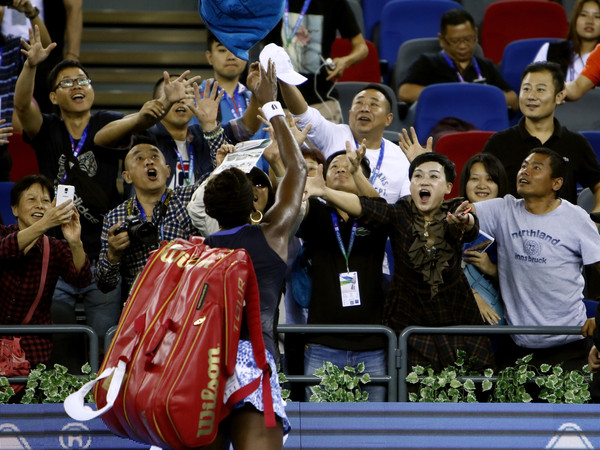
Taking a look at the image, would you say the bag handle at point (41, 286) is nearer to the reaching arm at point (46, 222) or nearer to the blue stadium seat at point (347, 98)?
the reaching arm at point (46, 222)

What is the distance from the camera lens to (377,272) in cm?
499

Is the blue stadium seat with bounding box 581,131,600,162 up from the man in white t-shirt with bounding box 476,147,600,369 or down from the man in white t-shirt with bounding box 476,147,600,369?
up

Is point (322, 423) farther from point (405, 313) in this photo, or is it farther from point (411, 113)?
point (411, 113)

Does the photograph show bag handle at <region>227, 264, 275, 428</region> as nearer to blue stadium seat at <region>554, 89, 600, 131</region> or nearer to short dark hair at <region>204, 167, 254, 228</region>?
short dark hair at <region>204, 167, 254, 228</region>

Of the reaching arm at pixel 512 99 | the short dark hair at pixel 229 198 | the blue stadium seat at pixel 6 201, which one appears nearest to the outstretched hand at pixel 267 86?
the short dark hair at pixel 229 198

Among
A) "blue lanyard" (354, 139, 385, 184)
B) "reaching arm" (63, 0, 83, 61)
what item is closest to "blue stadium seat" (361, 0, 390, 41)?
"reaching arm" (63, 0, 83, 61)

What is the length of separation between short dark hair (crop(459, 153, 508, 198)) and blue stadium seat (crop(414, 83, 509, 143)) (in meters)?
1.26

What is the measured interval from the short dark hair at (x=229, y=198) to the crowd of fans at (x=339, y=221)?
0.92 metres

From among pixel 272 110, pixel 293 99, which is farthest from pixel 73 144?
pixel 272 110

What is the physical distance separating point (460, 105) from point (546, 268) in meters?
2.05

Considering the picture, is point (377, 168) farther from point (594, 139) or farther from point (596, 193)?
point (594, 139)

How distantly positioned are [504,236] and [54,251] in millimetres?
2326

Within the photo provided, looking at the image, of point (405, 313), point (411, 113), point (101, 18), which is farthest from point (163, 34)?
point (405, 313)

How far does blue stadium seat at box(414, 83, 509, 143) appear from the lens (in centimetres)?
671
